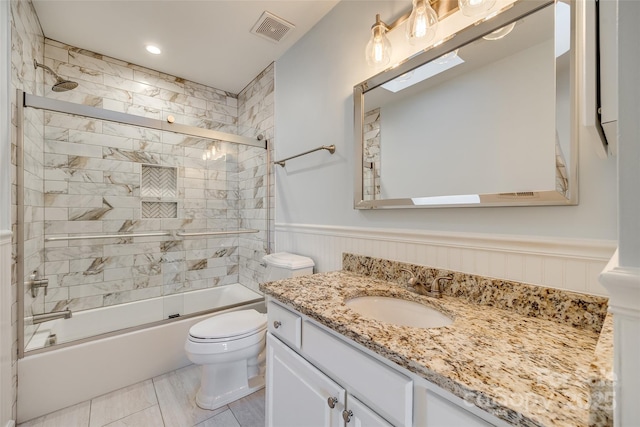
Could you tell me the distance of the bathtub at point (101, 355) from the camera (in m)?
1.53

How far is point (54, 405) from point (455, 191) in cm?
251

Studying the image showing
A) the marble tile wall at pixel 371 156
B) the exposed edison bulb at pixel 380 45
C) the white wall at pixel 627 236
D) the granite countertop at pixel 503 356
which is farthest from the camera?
the marble tile wall at pixel 371 156

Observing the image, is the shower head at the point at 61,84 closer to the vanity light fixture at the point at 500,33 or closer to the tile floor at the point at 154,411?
the tile floor at the point at 154,411

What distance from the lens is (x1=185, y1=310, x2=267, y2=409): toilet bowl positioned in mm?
1545

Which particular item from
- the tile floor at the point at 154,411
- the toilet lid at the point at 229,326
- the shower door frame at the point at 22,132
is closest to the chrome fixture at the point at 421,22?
the toilet lid at the point at 229,326

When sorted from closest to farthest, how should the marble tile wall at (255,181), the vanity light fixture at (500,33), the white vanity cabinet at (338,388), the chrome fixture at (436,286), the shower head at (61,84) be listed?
the white vanity cabinet at (338,388), the vanity light fixture at (500,33), the chrome fixture at (436,286), the shower head at (61,84), the marble tile wall at (255,181)

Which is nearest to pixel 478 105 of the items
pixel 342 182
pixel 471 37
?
pixel 471 37

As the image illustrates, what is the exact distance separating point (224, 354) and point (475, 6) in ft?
6.78

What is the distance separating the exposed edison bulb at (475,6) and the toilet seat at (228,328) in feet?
6.34

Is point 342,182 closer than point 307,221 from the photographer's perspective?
Yes

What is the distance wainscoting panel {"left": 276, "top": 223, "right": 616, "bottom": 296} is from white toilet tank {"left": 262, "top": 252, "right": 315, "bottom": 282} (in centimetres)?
23

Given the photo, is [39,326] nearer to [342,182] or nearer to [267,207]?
[267,207]

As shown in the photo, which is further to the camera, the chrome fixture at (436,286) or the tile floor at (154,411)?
the tile floor at (154,411)

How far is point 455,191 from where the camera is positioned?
1.10 metres
